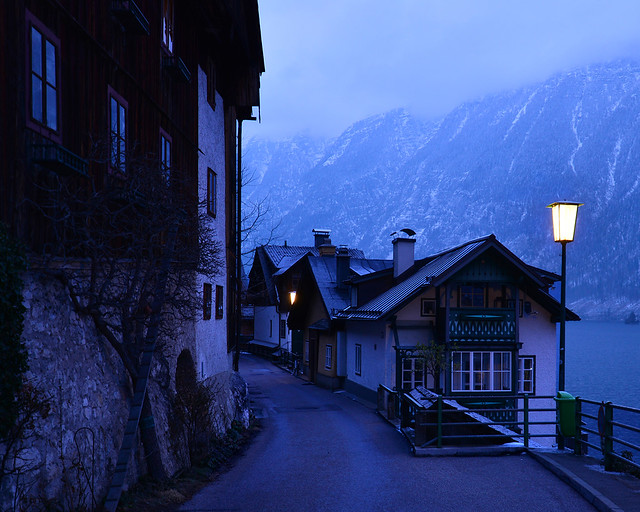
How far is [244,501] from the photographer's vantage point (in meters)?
10.8

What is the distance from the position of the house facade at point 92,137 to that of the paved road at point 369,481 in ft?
5.94

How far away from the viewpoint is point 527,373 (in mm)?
A: 29547

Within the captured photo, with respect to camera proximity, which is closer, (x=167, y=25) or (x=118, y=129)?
(x=118, y=129)

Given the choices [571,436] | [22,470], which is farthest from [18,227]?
[571,436]

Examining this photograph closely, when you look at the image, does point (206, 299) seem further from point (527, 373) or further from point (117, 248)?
point (527, 373)

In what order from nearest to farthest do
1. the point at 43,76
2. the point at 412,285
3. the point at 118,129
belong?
the point at 43,76 → the point at 118,129 → the point at 412,285

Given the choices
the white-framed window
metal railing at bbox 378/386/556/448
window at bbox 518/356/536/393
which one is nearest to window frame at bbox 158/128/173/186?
metal railing at bbox 378/386/556/448

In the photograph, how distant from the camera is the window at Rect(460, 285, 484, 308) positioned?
28.5m

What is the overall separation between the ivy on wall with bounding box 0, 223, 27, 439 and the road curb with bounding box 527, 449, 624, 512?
8025 mm

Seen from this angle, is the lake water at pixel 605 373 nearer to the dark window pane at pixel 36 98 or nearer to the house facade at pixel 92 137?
the house facade at pixel 92 137

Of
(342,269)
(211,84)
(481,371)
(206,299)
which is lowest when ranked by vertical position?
(481,371)

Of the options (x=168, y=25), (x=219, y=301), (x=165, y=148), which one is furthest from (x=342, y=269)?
(x=168, y=25)

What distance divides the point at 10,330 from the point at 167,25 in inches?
418

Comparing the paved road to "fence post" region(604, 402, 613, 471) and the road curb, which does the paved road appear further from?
"fence post" region(604, 402, 613, 471)
